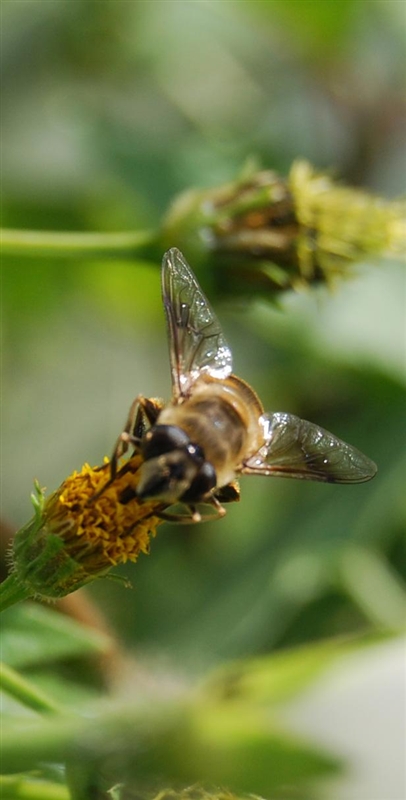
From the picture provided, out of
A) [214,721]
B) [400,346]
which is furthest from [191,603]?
[214,721]

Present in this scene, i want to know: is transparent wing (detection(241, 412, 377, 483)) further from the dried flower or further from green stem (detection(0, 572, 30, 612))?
the dried flower

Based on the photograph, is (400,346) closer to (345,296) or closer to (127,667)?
(345,296)

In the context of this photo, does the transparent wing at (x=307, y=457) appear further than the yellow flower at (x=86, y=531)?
Yes

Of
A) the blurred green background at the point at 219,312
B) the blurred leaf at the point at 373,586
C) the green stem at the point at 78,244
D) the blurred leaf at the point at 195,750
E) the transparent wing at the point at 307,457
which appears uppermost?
the blurred green background at the point at 219,312

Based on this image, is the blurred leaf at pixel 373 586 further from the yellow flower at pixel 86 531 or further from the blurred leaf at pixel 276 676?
the blurred leaf at pixel 276 676

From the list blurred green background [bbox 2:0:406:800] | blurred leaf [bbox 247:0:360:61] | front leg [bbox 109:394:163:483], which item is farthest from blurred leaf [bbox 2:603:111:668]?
blurred leaf [bbox 247:0:360:61]

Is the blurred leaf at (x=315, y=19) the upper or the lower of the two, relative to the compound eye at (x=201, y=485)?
→ upper

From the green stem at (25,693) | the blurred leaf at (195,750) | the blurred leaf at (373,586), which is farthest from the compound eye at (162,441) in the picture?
the blurred leaf at (373,586)
